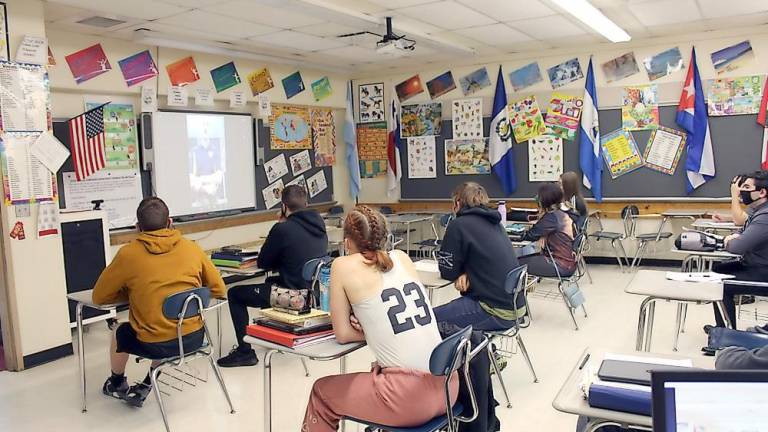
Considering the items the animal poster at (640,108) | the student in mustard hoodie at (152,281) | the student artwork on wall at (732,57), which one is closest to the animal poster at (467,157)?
the animal poster at (640,108)

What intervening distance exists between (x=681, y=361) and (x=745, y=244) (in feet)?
8.04

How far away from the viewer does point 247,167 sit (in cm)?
739

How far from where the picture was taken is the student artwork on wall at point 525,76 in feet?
25.7

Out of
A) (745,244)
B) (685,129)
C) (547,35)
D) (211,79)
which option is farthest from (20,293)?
(685,129)

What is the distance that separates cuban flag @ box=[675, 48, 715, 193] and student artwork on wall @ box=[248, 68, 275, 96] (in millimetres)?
4891

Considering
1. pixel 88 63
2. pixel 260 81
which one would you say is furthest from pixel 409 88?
pixel 88 63

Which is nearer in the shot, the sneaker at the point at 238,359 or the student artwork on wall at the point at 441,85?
the sneaker at the point at 238,359

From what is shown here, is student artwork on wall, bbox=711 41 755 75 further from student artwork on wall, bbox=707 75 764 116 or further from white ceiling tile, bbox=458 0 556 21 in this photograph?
white ceiling tile, bbox=458 0 556 21

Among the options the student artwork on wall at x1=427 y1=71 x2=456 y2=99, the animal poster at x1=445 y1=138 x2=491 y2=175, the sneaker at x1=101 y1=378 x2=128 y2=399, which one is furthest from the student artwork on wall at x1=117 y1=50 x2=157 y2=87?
the animal poster at x1=445 y1=138 x2=491 y2=175

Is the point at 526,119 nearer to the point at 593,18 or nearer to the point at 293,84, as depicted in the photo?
the point at 593,18

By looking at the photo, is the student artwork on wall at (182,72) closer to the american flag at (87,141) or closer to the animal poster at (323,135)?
the american flag at (87,141)

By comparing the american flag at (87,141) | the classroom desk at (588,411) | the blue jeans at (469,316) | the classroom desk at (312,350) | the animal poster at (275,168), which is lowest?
the blue jeans at (469,316)

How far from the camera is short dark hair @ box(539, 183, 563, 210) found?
16.8ft

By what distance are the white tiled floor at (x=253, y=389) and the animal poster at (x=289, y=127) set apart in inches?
126
